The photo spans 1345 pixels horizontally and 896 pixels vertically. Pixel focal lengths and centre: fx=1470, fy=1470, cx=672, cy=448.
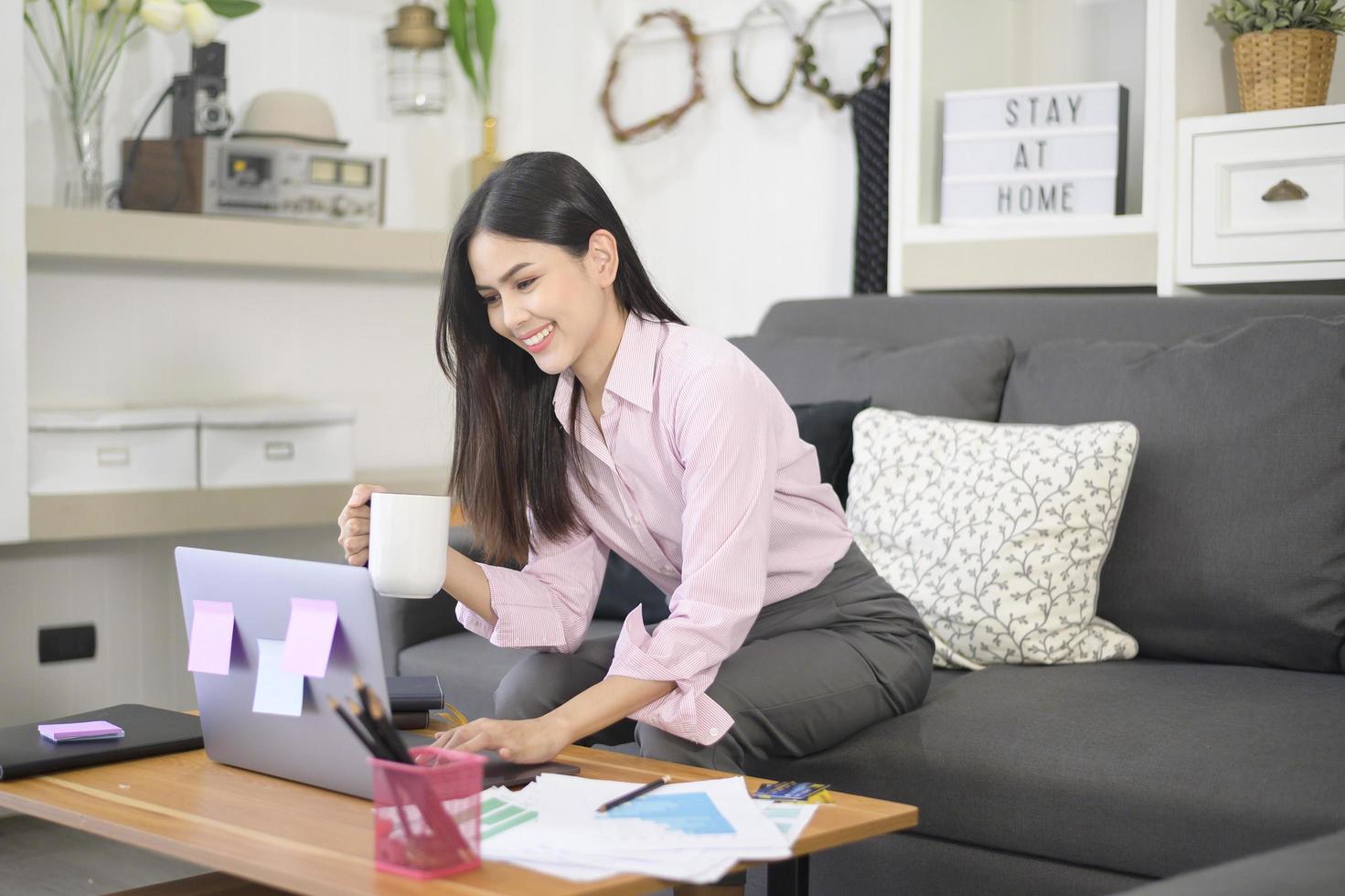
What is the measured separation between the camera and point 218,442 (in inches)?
116

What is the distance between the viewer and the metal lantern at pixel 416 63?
11.3ft

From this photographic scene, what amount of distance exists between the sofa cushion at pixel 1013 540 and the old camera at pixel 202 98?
1.72m

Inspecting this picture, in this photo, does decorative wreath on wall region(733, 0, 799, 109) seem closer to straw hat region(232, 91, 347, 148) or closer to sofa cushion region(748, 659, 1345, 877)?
straw hat region(232, 91, 347, 148)

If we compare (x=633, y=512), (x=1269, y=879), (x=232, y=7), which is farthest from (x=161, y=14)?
(x=1269, y=879)

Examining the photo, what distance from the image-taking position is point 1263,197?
2391 millimetres

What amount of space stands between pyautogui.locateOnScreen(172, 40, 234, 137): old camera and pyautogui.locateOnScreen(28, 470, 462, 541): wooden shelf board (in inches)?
29.8

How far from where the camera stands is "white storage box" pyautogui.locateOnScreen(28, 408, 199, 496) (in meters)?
2.72

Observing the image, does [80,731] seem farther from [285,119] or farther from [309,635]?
[285,119]

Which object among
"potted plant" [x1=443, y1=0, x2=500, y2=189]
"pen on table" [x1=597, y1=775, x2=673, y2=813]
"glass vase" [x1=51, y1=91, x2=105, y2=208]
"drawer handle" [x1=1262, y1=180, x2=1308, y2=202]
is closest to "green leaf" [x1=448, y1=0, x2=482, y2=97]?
"potted plant" [x1=443, y1=0, x2=500, y2=189]

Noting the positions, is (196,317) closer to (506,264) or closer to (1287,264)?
(506,264)

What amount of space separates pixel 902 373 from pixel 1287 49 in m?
0.81

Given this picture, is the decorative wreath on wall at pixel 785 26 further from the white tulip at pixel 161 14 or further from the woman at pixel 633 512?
the woman at pixel 633 512

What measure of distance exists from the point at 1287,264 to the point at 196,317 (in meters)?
2.22

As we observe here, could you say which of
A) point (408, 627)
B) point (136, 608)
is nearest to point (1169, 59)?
point (408, 627)
